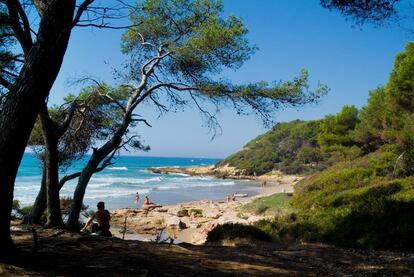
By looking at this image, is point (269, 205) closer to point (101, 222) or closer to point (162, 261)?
point (101, 222)

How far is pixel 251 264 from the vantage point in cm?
520

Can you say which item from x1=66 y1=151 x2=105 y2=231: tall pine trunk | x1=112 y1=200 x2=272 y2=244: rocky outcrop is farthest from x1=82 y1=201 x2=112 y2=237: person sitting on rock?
x1=112 y1=200 x2=272 y2=244: rocky outcrop

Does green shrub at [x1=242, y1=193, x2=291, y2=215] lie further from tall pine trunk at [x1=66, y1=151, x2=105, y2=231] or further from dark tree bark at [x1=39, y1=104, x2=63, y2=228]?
dark tree bark at [x1=39, y1=104, x2=63, y2=228]

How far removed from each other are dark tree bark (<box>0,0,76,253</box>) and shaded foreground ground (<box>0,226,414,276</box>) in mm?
503

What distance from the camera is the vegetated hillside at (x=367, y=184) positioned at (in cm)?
908

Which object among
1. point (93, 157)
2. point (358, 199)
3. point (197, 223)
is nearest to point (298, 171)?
point (197, 223)

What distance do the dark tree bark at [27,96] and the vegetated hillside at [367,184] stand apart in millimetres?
5544

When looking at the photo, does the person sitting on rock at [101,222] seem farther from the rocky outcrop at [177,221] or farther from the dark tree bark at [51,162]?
the rocky outcrop at [177,221]

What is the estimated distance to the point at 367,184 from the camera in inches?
629

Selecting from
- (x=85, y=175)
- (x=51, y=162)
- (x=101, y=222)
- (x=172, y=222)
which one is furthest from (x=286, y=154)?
(x=51, y=162)

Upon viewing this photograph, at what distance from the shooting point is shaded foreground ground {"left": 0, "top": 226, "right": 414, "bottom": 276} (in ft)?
13.5

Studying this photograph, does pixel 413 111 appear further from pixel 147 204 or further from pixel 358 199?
pixel 147 204

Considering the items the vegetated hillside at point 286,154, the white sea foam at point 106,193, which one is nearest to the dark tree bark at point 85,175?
the white sea foam at point 106,193

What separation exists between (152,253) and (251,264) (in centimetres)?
123
